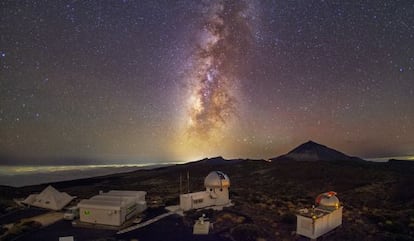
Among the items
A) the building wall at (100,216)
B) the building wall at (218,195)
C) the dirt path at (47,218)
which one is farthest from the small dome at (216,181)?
the dirt path at (47,218)

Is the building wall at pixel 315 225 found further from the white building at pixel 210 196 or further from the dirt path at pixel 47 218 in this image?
the dirt path at pixel 47 218

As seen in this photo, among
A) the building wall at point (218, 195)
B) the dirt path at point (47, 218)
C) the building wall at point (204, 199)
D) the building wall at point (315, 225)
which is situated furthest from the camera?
the building wall at point (218, 195)

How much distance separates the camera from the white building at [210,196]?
3491 centimetres

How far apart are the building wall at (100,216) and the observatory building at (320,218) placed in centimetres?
1669

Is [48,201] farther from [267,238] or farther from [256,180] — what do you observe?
[256,180]

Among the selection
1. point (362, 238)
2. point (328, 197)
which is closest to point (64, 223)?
point (328, 197)

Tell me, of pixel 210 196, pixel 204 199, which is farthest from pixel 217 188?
pixel 204 199

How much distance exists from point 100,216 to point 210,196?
488 inches

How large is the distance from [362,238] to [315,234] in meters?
4.70

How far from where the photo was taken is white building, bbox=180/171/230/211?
3491cm

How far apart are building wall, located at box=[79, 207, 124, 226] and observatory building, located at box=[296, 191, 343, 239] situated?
16686 millimetres

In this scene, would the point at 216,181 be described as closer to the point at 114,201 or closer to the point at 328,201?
the point at 114,201

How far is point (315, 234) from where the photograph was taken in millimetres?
25703

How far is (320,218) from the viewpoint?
26266 mm
